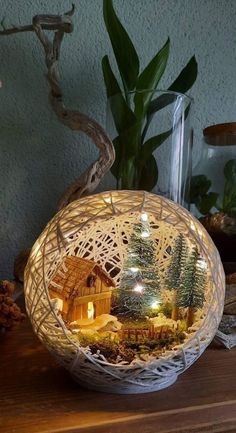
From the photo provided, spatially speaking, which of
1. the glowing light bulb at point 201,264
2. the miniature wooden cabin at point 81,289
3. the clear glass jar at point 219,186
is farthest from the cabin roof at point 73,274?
the clear glass jar at point 219,186

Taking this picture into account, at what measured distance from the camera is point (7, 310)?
52 centimetres

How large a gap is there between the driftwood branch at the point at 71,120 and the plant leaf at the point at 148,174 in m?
0.07

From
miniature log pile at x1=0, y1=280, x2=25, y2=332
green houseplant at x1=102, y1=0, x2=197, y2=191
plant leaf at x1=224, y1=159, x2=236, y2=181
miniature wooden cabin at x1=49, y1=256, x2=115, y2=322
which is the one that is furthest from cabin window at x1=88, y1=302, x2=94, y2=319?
plant leaf at x1=224, y1=159, x2=236, y2=181

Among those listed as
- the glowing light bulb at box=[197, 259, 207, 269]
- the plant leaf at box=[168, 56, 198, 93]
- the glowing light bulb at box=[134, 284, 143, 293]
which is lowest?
the glowing light bulb at box=[134, 284, 143, 293]

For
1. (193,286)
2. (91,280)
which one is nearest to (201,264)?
(193,286)

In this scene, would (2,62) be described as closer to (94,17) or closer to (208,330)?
(94,17)

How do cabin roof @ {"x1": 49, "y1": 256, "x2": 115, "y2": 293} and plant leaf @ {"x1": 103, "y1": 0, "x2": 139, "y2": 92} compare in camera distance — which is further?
plant leaf @ {"x1": 103, "y1": 0, "x2": 139, "y2": 92}

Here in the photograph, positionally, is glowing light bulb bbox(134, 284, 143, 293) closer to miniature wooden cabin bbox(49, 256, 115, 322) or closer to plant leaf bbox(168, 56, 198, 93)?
miniature wooden cabin bbox(49, 256, 115, 322)

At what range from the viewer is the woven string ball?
402 millimetres

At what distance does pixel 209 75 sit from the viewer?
0.88 metres

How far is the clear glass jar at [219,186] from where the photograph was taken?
638 millimetres

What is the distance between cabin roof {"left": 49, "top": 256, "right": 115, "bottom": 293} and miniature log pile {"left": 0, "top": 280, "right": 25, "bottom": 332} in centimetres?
9

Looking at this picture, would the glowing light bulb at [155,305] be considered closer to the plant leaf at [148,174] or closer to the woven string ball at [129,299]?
the woven string ball at [129,299]

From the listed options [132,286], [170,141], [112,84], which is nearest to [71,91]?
[112,84]
